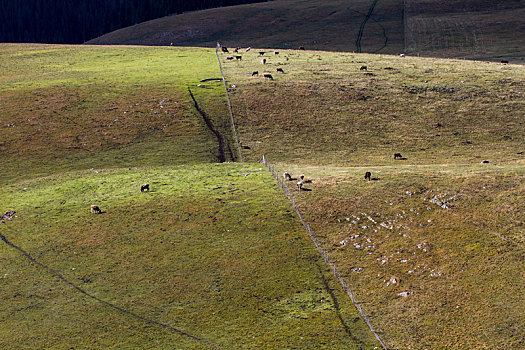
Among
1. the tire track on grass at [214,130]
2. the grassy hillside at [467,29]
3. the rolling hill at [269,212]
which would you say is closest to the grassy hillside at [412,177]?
the rolling hill at [269,212]

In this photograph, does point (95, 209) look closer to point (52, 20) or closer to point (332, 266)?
point (332, 266)

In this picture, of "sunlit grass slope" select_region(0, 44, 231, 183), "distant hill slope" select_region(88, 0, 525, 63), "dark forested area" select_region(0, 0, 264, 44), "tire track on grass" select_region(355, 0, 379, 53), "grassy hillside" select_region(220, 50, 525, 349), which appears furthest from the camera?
"dark forested area" select_region(0, 0, 264, 44)

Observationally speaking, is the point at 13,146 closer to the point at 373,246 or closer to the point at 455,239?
the point at 373,246

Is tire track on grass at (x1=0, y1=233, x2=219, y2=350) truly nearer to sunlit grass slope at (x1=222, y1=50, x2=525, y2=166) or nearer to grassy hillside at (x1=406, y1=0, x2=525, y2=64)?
sunlit grass slope at (x1=222, y1=50, x2=525, y2=166)

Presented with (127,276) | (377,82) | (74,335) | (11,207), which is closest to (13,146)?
(11,207)

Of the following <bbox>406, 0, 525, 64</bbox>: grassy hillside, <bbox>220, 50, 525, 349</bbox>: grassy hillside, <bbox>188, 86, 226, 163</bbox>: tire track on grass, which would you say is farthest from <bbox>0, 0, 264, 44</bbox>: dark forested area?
<bbox>188, 86, 226, 163</bbox>: tire track on grass

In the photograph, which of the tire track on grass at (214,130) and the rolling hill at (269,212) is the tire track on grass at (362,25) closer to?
the rolling hill at (269,212)
